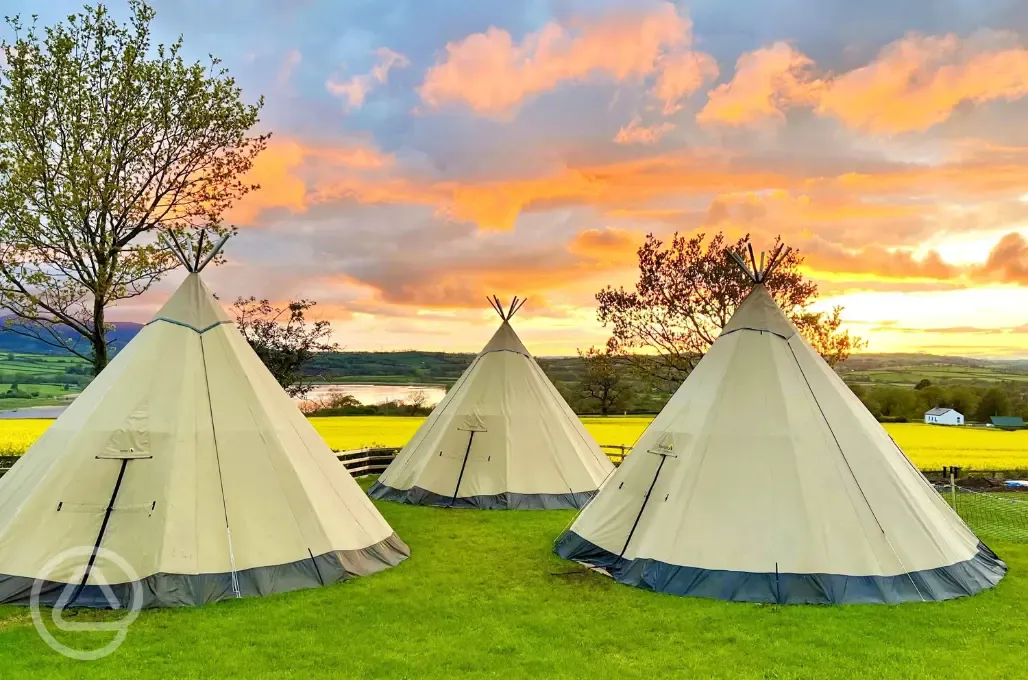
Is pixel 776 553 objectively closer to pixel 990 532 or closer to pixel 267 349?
pixel 990 532

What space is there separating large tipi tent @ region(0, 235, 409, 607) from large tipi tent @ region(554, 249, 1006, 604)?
451 cm

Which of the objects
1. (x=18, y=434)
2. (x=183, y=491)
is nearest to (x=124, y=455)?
(x=183, y=491)

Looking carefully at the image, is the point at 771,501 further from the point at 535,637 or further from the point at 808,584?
the point at 535,637

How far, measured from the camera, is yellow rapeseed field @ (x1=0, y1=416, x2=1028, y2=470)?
30000 mm

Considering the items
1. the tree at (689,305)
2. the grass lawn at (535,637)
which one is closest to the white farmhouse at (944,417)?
the tree at (689,305)

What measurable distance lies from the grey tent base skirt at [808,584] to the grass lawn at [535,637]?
0.70ft

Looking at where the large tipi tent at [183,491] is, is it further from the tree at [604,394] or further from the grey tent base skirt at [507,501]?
the tree at [604,394]

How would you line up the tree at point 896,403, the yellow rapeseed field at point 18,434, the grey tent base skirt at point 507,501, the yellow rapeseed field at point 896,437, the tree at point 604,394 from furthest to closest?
the tree at point 604,394 < the tree at point 896,403 < the yellow rapeseed field at point 896,437 < the yellow rapeseed field at point 18,434 < the grey tent base skirt at point 507,501

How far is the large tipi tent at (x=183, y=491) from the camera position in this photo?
10.0 metres

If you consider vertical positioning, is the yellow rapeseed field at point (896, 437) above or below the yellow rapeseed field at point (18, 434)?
below

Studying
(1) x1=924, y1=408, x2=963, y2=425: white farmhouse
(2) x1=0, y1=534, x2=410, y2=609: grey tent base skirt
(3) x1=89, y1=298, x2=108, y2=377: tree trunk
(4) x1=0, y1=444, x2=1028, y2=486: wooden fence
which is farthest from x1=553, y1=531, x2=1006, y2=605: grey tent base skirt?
(1) x1=924, y1=408, x2=963, y2=425: white farmhouse

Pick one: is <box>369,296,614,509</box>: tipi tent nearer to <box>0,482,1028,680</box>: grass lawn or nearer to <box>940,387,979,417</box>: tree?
<box>0,482,1028,680</box>: grass lawn

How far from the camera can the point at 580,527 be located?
12.9 m

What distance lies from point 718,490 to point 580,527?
294 cm
